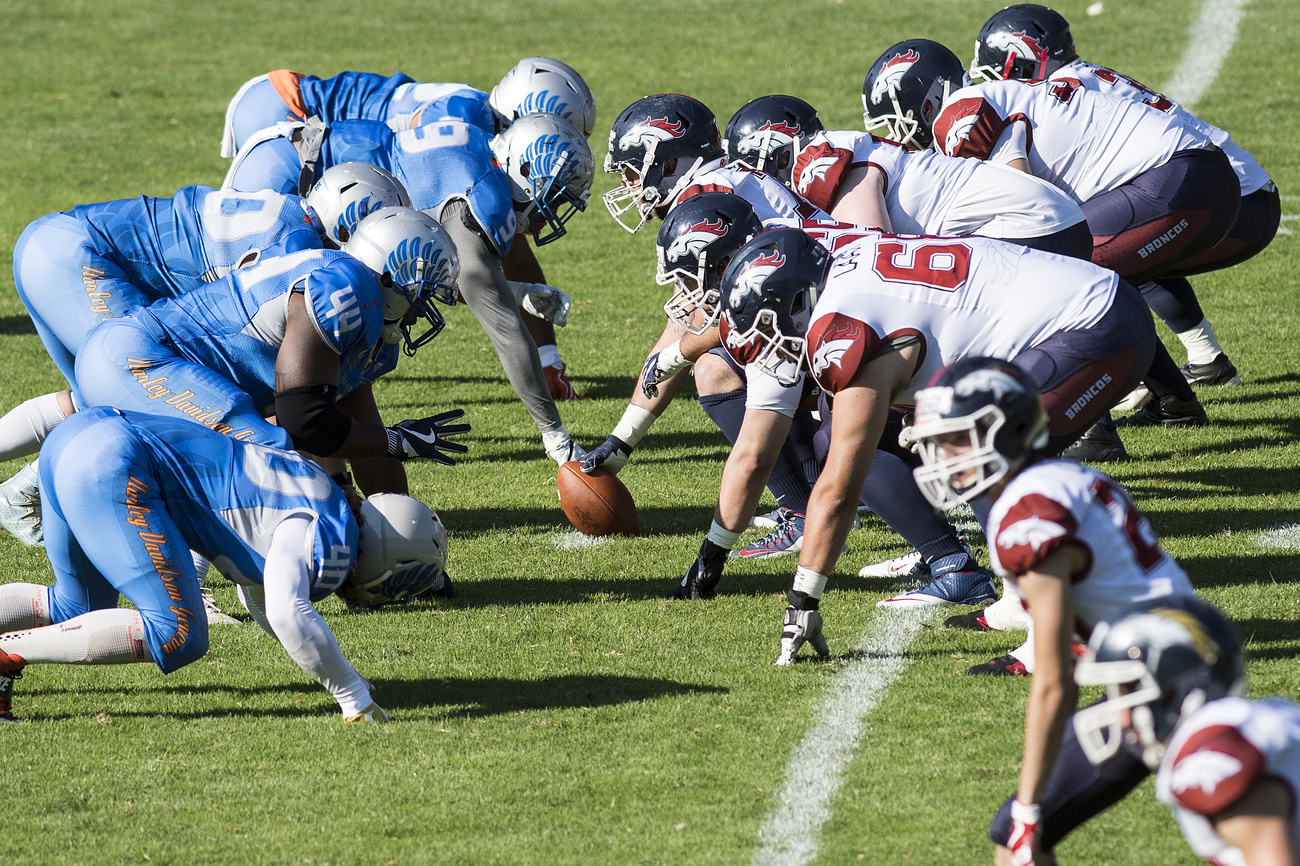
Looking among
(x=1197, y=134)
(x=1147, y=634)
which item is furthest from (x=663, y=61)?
(x=1147, y=634)

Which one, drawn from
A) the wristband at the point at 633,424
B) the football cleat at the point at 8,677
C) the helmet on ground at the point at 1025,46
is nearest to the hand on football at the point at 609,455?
the wristband at the point at 633,424

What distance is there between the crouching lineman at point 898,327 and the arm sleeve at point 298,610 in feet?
4.62

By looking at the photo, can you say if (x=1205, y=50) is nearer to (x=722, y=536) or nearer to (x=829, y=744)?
(x=722, y=536)

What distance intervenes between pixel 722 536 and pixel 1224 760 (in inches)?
116

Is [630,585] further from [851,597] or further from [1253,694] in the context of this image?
[1253,694]

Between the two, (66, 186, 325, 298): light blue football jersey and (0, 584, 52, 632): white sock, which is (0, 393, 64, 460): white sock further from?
(0, 584, 52, 632): white sock

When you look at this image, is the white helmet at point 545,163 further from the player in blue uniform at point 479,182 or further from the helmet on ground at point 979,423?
the helmet on ground at point 979,423

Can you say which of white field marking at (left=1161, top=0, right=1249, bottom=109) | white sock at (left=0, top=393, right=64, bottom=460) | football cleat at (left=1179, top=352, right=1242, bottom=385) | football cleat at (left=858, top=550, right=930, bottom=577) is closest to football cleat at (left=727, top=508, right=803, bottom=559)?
football cleat at (left=858, top=550, right=930, bottom=577)

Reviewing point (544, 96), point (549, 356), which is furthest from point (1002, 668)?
point (549, 356)

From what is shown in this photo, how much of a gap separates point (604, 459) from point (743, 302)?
77.5 inches

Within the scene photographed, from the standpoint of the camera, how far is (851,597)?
211 inches

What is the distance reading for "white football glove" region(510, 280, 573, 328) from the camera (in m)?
7.53

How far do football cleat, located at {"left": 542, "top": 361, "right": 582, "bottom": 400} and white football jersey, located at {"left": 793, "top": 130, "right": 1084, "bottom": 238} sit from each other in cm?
281

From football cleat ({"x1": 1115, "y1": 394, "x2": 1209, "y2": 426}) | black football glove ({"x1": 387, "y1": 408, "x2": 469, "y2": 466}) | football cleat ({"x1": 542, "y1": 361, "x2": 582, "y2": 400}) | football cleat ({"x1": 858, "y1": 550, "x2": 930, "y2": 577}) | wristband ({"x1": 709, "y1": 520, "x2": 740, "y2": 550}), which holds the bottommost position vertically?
football cleat ({"x1": 542, "y1": 361, "x2": 582, "y2": 400})
